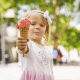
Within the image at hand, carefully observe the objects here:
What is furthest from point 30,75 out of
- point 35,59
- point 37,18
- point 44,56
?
point 37,18

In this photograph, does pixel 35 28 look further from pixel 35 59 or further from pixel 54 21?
pixel 54 21

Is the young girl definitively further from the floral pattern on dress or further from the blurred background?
the blurred background

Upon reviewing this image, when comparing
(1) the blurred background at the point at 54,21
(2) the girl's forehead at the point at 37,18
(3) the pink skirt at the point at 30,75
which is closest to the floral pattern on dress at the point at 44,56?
(3) the pink skirt at the point at 30,75

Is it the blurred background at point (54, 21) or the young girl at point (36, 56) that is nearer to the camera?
the young girl at point (36, 56)

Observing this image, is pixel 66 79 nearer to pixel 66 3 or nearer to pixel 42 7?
pixel 42 7

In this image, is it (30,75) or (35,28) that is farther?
(35,28)

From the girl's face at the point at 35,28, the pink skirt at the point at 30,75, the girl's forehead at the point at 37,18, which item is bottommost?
the pink skirt at the point at 30,75

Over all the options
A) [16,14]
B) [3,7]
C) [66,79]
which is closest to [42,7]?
[16,14]

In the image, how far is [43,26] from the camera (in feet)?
7.25

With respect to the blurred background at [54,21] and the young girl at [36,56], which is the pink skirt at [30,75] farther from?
the blurred background at [54,21]

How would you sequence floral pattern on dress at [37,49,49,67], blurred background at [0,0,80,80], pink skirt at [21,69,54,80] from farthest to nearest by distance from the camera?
blurred background at [0,0,80,80] < floral pattern on dress at [37,49,49,67] < pink skirt at [21,69,54,80]

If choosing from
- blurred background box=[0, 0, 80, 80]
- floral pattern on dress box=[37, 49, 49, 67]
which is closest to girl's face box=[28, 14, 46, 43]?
floral pattern on dress box=[37, 49, 49, 67]

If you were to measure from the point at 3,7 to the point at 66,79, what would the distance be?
5.46 meters

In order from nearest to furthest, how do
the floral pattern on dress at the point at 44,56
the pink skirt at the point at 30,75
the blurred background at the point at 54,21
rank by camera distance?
1. the pink skirt at the point at 30,75
2. the floral pattern on dress at the point at 44,56
3. the blurred background at the point at 54,21
